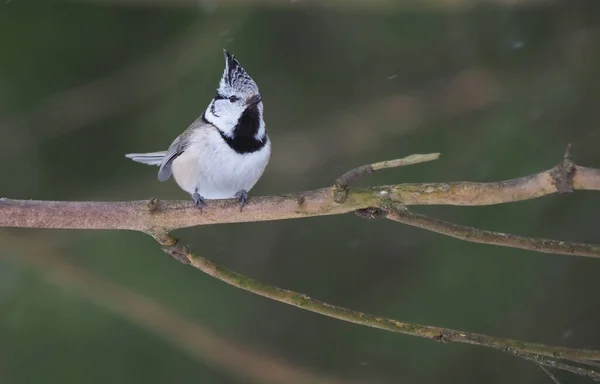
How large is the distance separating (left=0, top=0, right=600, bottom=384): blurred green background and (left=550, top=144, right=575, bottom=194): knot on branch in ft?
4.09

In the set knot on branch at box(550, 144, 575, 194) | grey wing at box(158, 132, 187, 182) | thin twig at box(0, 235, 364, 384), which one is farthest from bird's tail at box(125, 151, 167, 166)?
knot on branch at box(550, 144, 575, 194)

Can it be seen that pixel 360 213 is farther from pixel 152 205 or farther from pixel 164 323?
pixel 164 323

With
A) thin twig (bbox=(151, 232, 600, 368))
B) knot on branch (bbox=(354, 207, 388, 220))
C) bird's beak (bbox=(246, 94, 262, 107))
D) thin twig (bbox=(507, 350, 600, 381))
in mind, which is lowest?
thin twig (bbox=(507, 350, 600, 381))

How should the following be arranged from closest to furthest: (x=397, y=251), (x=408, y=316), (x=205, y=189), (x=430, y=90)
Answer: (x=205, y=189) < (x=408, y=316) < (x=397, y=251) < (x=430, y=90)

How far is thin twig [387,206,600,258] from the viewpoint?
1581 mm

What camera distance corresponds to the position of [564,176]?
1.32 meters

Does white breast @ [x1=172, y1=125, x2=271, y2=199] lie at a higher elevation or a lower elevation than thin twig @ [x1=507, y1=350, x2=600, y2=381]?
higher

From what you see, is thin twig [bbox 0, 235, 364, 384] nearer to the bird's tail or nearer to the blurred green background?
the blurred green background

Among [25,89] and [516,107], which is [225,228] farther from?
[516,107]

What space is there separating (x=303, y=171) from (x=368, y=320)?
1.54 metres

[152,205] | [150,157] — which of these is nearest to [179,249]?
[152,205]

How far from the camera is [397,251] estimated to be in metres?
2.87

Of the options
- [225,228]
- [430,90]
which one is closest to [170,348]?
[225,228]

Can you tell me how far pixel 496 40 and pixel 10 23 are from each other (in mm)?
1972
